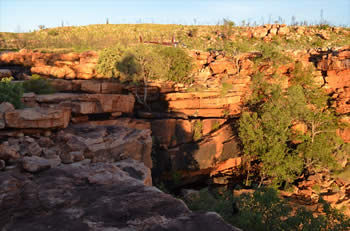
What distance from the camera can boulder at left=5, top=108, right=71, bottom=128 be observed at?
8688 mm

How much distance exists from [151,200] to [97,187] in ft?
5.17

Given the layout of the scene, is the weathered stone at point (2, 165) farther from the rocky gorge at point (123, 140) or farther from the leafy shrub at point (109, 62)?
the leafy shrub at point (109, 62)

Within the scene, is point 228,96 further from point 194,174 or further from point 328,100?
point 328,100

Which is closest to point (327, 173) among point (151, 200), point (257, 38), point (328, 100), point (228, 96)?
point (328, 100)

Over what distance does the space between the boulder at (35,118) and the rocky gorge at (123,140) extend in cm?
3

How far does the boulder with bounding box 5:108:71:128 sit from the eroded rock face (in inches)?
146

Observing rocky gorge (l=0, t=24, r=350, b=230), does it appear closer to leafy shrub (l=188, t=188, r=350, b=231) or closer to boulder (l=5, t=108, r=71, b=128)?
boulder (l=5, t=108, r=71, b=128)

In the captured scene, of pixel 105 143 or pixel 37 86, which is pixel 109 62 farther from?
pixel 105 143

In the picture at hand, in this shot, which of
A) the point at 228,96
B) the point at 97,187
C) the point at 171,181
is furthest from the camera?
the point at 228,96

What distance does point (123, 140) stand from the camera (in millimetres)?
11180

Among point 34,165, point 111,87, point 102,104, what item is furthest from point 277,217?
point 111,87

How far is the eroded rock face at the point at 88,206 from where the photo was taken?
153 inches

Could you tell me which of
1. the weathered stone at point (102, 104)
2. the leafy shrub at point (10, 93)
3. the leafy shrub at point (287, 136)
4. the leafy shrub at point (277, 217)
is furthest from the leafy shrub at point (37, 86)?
the leafy shrub at point (287, 136)

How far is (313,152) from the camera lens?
64.4ft
